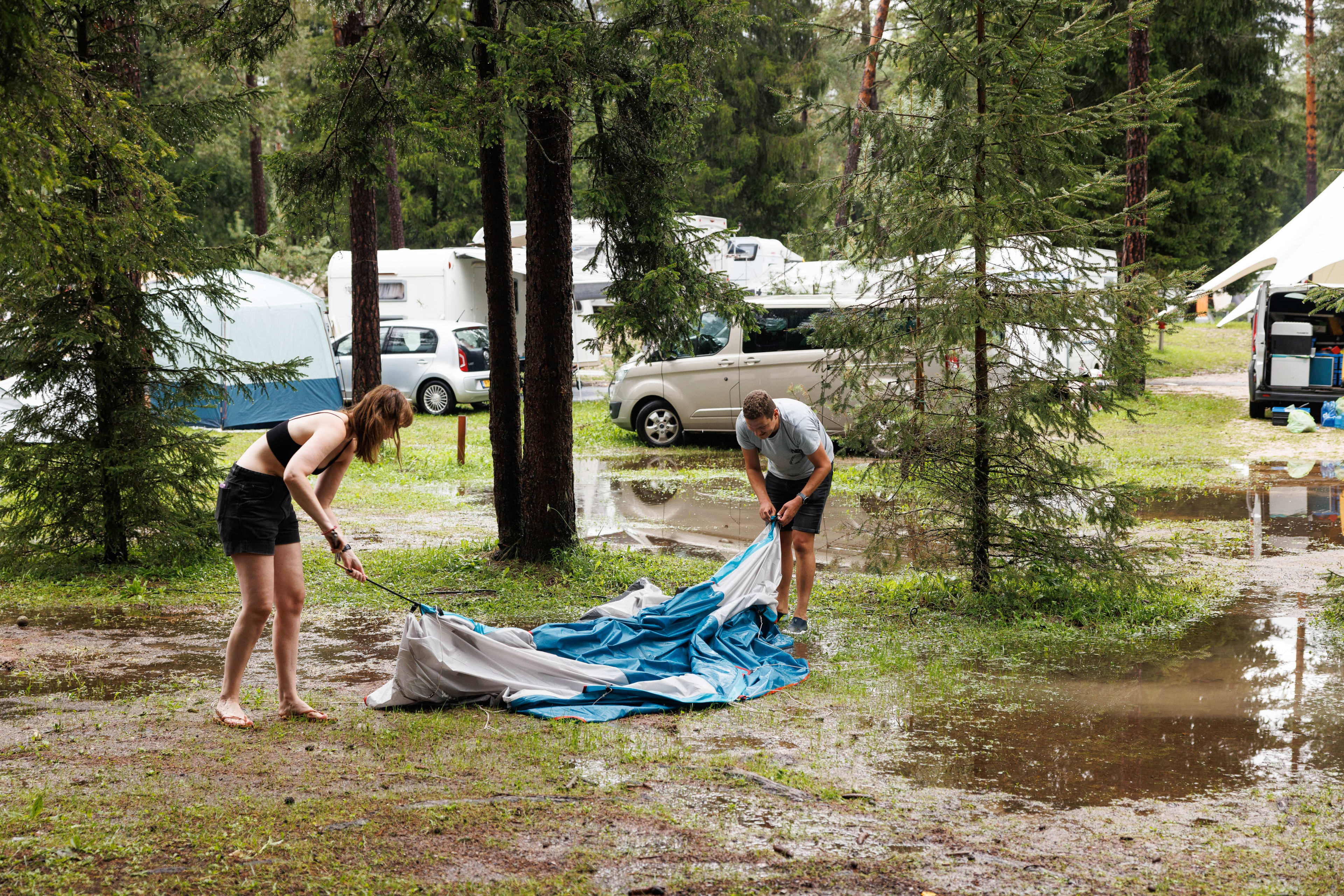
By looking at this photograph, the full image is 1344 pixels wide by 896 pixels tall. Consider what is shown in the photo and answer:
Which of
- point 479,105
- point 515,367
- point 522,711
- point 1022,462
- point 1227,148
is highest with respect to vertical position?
point 1227,148

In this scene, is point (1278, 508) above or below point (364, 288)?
below

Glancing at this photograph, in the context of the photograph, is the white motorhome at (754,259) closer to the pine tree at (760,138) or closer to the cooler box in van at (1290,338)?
the pine tree at (760,138)

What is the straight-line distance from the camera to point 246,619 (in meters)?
4.84

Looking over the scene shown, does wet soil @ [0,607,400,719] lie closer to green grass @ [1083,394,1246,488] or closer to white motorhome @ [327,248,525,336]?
green grass @ [1083,394,1246,488]

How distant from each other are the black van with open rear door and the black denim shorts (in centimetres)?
1605

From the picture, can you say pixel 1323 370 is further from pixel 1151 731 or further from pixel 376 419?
pixel 376 419

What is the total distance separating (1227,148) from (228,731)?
2886 cm

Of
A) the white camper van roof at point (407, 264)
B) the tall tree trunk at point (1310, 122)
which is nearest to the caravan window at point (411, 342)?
the white camper van roof at point (407, 264)

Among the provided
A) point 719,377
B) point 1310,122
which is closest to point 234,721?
point 719,377

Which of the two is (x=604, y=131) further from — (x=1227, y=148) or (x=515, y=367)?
(x=1227, y=148)

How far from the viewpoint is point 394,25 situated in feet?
24.4

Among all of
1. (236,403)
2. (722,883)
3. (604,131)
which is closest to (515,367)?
(604,131)

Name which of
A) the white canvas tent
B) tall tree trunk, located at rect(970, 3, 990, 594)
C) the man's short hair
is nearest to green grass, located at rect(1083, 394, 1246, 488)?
the white canvas tent

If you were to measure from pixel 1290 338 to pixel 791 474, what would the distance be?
1318 cm
